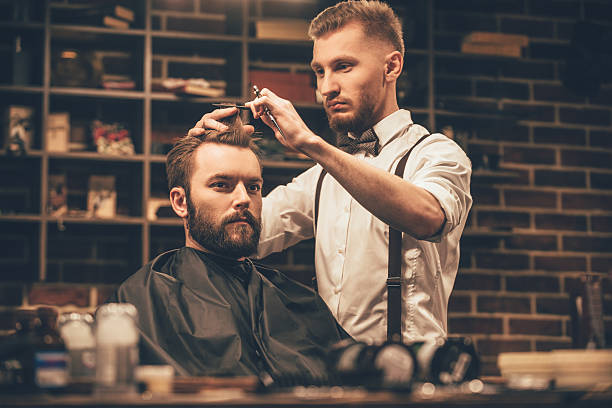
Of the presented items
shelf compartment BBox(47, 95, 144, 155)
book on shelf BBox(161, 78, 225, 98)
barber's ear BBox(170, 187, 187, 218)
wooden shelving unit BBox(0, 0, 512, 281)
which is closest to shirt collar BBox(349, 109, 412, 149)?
barber's ear BBox(170, 187, 187, 218)

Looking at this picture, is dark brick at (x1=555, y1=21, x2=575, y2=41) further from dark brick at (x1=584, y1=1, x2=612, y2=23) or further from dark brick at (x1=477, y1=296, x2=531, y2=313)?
dark brick at (x1=477, y1=296, x2=531, y2=313)

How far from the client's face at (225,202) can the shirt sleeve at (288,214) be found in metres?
0.18

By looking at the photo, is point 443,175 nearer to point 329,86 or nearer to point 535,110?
point 329,86

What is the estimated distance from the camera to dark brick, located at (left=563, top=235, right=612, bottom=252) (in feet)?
14.6

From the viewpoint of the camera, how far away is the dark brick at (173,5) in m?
4.24

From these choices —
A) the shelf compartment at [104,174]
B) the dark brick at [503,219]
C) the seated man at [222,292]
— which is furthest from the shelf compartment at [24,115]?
the dark brick at [503,219]

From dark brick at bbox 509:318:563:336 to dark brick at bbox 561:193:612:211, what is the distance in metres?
0.66

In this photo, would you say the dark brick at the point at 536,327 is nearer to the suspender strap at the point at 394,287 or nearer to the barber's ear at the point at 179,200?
the suspender strap at the point at 394,287

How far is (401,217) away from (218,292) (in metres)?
0.60

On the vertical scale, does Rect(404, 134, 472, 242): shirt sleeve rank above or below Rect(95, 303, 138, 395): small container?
above

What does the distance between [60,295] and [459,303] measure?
2112mm

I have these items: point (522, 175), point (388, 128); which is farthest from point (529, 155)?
point (388, 128)

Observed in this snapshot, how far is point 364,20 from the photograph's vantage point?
2541mm

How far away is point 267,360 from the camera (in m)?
2.16
